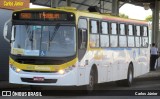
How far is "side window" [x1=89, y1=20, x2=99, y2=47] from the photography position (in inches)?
693

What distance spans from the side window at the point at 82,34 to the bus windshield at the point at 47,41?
0.28 meters

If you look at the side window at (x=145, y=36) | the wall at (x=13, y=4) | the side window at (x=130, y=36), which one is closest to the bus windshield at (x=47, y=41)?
the wall at (x=13, y=4)

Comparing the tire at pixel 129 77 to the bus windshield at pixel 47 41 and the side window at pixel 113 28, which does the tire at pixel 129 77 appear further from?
the bus windshield at pixel 47 41

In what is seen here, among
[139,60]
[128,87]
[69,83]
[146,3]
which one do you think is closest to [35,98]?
[69,83]

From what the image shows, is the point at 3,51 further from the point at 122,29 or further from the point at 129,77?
the point at 129,77

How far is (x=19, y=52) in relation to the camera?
53.6 ft

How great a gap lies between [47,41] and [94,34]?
2.24 meters

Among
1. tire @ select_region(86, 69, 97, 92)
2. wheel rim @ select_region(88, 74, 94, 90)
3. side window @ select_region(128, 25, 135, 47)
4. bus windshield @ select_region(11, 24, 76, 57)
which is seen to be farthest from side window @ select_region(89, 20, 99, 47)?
side window @ select_region(128, 25, 135, 47)

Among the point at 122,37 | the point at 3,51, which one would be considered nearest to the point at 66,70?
the point at 122,37

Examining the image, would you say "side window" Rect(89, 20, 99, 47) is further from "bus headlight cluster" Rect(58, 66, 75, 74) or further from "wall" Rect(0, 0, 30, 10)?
"wall" Rect(0, 0, 30, 10)

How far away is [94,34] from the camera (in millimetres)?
17844

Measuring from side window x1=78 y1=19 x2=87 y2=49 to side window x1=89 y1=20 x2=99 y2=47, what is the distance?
0.57 meters

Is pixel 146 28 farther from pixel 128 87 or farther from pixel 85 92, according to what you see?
pixel 85 92

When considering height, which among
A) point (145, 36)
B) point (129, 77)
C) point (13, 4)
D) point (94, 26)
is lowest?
point (129, 77)
